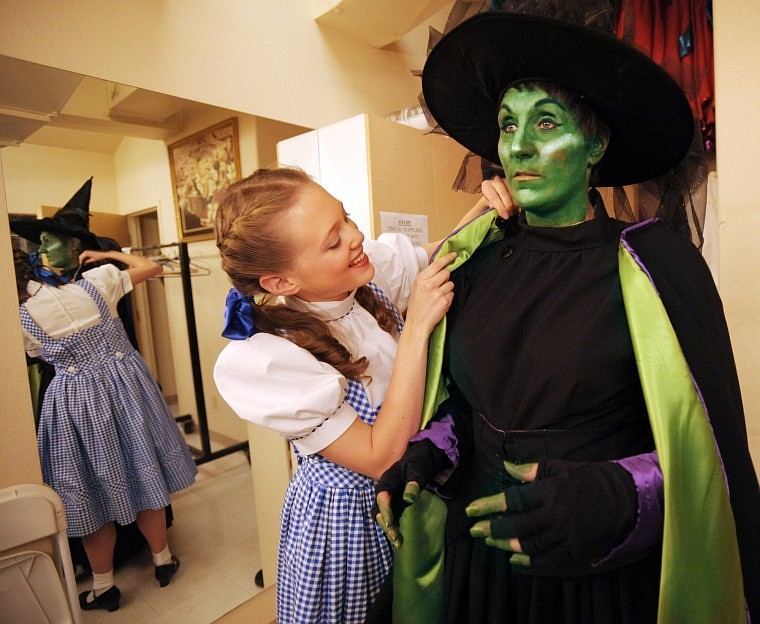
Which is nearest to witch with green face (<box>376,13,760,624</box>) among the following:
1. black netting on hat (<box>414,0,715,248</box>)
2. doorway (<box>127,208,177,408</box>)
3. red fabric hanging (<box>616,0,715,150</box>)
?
black netting on hat (<box>414,0,715,248</box>)

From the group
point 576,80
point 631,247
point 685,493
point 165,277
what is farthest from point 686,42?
point 165,277

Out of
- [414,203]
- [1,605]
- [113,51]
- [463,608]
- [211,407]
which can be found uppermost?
[113,51]

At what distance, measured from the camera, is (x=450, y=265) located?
0.79m

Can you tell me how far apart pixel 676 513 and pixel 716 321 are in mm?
242

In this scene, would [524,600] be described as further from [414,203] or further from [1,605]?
[414,203]

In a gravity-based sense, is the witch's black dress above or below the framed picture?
below

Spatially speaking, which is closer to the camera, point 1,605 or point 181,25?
point 1,605

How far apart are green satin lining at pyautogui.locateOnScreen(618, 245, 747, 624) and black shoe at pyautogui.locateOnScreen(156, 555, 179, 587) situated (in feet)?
3.85

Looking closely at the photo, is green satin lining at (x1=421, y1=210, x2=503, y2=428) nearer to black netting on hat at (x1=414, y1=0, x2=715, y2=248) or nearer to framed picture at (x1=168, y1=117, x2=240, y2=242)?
black netting on hat at (x1=414, y1=0, x2=715, y2=248)

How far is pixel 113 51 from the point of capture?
1.18 metres

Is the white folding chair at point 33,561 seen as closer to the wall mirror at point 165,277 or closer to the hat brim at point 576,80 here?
the wall mirror at point 165,277

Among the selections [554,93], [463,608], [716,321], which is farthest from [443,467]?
[554,93]

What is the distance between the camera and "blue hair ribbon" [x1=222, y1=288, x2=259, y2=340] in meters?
0.81

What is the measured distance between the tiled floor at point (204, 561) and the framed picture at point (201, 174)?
0.62 metres
